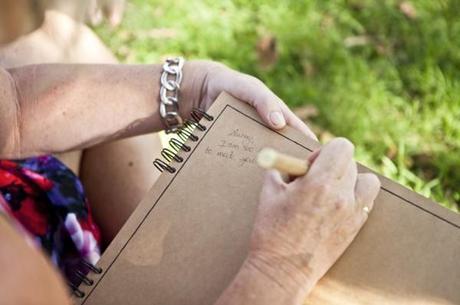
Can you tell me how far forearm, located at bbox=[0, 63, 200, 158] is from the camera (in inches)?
45.9

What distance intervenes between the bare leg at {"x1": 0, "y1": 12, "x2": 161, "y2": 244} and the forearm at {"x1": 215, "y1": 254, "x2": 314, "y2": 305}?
50 cm

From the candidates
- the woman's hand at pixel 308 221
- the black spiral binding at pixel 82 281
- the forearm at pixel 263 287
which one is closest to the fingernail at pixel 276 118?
the woman's hand at pixel 308 221

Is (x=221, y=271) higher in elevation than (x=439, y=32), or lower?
lower

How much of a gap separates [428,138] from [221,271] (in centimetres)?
98

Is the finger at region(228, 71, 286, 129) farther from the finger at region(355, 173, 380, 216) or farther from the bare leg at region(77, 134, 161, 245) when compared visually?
the bare leg at region(77, 134, 161, 245)

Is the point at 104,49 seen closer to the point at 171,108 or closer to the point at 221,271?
the point at 171,108

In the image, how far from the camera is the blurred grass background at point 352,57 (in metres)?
1.73

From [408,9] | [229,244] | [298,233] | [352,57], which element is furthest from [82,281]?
[408,9]

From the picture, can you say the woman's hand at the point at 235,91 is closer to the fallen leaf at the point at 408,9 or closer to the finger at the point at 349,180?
the finger at the point at 349,180

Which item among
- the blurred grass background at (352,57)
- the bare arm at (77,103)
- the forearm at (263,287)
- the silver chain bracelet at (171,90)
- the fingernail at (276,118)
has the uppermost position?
the blurred grass background at (352,57)

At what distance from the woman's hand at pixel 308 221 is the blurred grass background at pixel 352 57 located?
78 centimetres

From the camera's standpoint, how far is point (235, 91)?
3.43ft

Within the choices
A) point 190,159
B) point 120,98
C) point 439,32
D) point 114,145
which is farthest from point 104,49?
point 439,32

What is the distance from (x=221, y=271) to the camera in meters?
0.94
